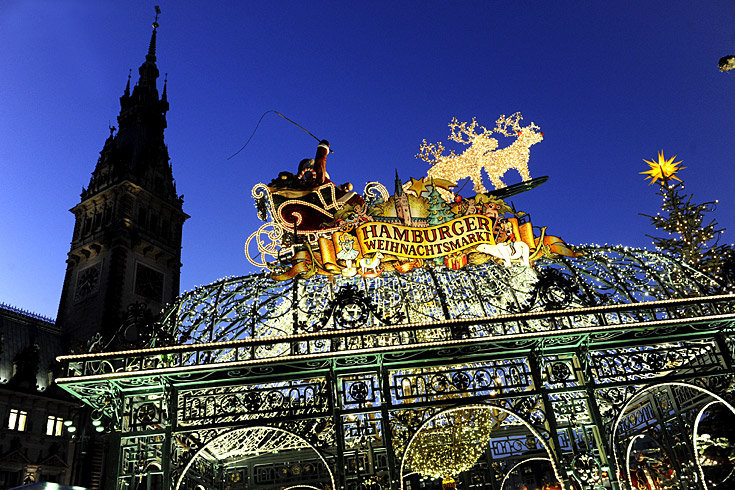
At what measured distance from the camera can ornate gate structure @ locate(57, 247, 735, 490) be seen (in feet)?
34.6

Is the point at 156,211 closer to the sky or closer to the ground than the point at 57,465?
closer to the sky

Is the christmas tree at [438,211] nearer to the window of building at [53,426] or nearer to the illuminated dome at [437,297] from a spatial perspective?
the illuminated dome at [437,297]

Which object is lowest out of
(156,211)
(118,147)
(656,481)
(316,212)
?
(656,481)

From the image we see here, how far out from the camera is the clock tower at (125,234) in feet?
159

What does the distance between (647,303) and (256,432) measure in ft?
34.6

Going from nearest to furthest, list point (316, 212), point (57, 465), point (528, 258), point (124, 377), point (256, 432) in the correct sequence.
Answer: point (124, 377) → point (528, 258) → point (316, 212) → point (256, 432) → point (57, 465)

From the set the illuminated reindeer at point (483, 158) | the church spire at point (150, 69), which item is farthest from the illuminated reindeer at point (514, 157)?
the church spire at point (150, 69)

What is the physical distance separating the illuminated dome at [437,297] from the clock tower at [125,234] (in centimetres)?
3532

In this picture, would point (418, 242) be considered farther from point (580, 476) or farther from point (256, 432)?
point (256, 432)

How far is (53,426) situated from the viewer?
3931 cm

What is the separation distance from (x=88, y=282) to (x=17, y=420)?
15619 millimetres

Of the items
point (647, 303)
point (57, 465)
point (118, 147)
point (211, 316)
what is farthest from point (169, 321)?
point (118, 147)

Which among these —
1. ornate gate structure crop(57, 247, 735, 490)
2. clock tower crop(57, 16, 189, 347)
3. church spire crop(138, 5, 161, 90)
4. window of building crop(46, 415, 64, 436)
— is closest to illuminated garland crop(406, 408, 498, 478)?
ornate gate structure crop(57, 247, 735, 490)

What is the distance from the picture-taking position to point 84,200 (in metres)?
56.9
